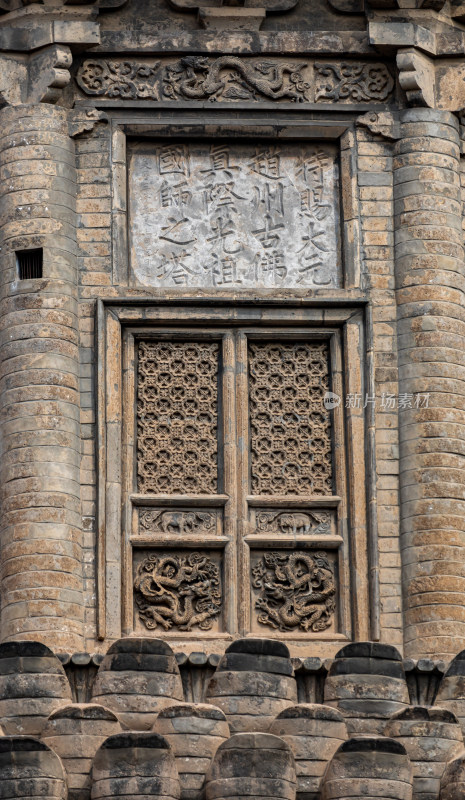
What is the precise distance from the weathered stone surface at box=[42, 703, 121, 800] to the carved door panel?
303 centimetres

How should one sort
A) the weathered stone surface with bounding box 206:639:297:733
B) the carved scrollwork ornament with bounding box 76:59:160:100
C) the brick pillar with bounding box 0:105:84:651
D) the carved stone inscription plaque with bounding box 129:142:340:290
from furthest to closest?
the carved scrollwork ornament with bounding box 76:59:160:100
the carved stone inscription plaque with bounding box 129:142:340:290
the brick pillar with bounding box 0:105:84:651
the weathered stone surface with bounding box 206:639:297:733

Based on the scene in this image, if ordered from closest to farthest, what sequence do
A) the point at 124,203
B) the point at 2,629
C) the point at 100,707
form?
the point at 100,707, the point at 2,629, the point at 124,203

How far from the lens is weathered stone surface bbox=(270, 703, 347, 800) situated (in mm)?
19922

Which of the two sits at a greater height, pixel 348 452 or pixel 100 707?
pixel 348 452

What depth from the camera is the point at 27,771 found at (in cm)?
1934

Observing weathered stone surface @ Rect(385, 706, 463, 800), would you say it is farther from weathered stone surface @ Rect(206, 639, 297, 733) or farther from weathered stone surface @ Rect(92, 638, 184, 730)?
weathered stone surface @ Rect(92, 638, 184, 730)

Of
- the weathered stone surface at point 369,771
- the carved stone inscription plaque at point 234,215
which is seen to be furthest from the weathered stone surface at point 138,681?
the carved stone inscription plaque at point 234,215

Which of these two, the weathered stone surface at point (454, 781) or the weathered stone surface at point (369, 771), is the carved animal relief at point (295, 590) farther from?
the weathered stone surface at point (369, 771)

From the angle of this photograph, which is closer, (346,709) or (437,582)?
(346,709)

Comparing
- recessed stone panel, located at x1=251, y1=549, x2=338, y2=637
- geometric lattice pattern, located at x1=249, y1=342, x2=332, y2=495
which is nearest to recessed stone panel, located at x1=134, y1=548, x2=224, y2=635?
recessed stone panel, located at x1=251, y1=549, x2=338, y2=637

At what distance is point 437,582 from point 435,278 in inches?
112

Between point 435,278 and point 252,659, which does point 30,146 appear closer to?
point 435,278

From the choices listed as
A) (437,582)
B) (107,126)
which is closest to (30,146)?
(107,126)

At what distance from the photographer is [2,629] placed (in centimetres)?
2277
